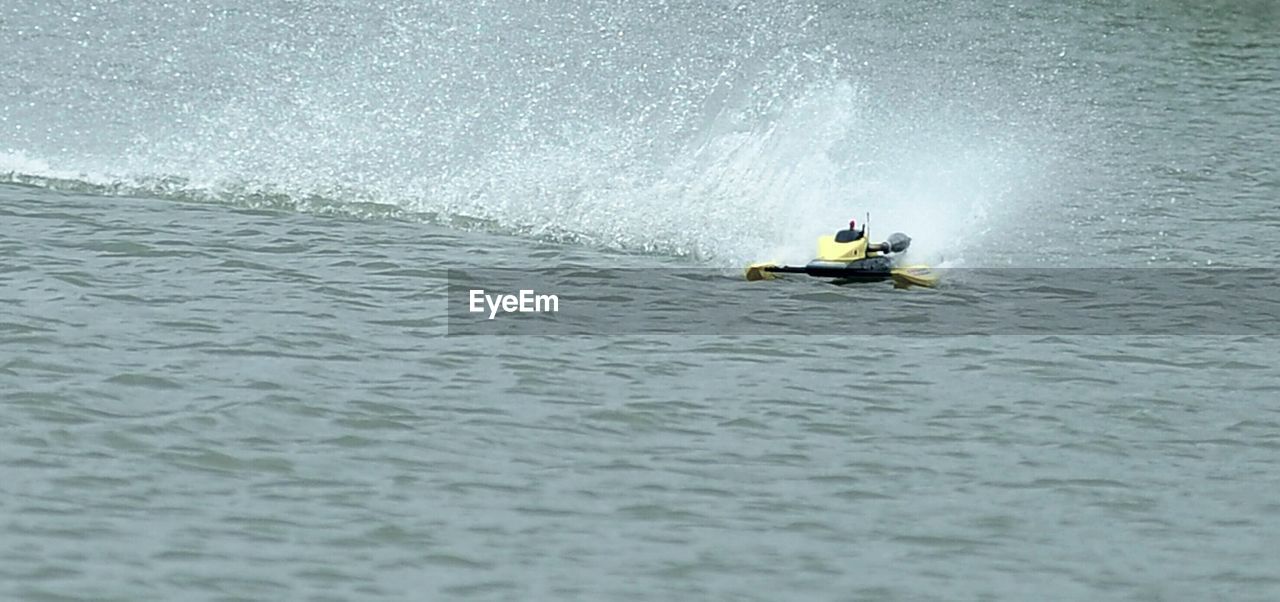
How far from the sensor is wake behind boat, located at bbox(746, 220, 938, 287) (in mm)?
20828

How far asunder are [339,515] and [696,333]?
5.60 m

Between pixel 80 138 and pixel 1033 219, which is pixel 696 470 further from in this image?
pixel 80 138

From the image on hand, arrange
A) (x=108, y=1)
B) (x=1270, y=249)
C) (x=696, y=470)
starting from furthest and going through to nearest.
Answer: (x=108, y=1)
(x=1270, y=249)
(x=696, y=470)

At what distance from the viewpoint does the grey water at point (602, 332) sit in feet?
47.5

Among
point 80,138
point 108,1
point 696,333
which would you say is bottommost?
point 696,333

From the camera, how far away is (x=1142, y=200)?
2661 cm

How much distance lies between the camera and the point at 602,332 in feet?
64.3

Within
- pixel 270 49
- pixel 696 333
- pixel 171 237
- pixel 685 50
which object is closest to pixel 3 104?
pixel 270 49
